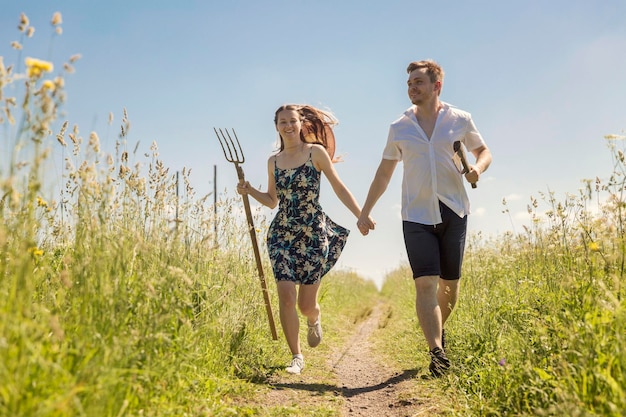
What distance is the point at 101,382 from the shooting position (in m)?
2.26

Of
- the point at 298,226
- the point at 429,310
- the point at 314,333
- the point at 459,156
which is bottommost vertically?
the point at 314,333

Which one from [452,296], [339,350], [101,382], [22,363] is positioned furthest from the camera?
[339,350]

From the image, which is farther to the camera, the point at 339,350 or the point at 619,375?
the point at 339,350

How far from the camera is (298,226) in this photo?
4984mm

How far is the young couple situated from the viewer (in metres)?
4.54

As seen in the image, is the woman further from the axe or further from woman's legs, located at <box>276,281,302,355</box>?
the axe

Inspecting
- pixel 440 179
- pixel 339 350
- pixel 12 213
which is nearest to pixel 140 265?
pixel 12 213

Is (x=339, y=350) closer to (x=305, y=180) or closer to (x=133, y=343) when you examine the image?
(x=305, y=180)

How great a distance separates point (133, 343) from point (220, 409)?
855 mm

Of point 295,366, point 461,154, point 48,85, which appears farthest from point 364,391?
point 48,85

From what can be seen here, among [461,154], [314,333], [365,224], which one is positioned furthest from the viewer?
[314,333]

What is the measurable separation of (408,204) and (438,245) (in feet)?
1.29

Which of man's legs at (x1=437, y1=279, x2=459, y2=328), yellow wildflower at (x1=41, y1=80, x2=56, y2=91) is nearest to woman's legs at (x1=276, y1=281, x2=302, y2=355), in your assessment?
man's legs at (x1=437, y1=279, x2=459, y2=328)

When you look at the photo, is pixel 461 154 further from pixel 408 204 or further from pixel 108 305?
pixel 108 305
